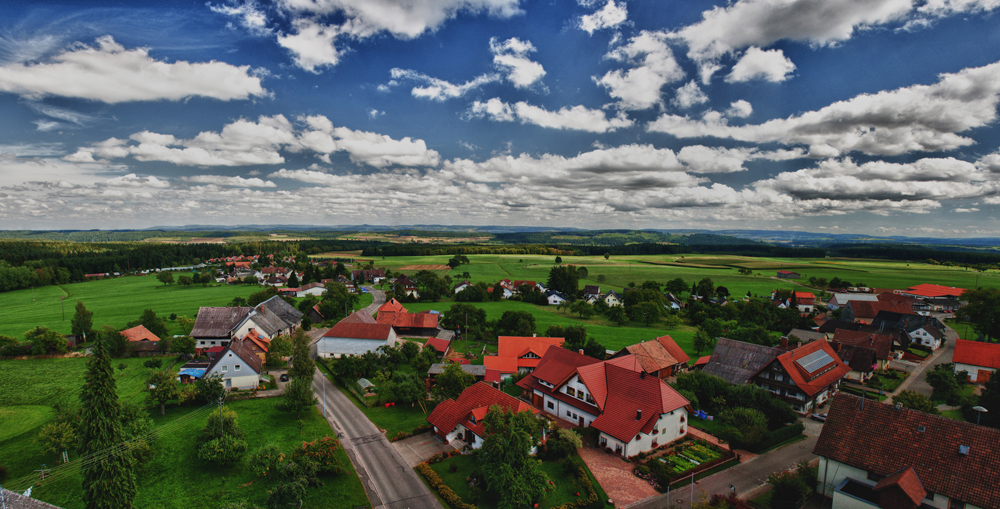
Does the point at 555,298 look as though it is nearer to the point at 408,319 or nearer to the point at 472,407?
the point at 408,319

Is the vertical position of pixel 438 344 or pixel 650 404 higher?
pixel 650 404

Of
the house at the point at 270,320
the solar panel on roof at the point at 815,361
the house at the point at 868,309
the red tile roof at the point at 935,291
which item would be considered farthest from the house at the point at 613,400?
the red tile roof at the point at 935,291

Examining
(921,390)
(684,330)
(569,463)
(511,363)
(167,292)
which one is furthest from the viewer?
(167,292)

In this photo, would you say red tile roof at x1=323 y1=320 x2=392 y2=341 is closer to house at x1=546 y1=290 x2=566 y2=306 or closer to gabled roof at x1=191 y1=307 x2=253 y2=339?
gabled roof at x1=191 y1=307 x2=253 y2=339

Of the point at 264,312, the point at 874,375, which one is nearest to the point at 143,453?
the point at 264,312

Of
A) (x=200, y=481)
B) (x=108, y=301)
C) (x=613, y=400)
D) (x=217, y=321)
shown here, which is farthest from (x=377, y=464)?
(x=108, y=301)

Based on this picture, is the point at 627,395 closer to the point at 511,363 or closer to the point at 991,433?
the point at 511,363

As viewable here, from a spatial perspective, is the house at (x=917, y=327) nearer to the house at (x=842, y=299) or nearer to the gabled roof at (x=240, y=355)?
the house at (x=842, y=299)
